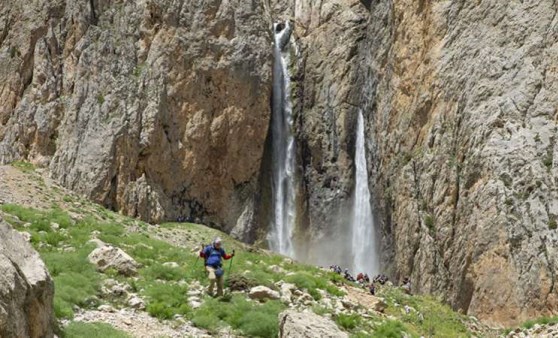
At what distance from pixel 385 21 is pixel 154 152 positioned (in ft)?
60.8

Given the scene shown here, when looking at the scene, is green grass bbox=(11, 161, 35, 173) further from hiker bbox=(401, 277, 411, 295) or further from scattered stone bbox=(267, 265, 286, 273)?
hiker bbox=(401, 277, 411, 295)

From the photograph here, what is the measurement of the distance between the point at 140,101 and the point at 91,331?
32026 millimetres

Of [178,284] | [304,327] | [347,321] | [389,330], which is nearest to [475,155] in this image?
[389,330]

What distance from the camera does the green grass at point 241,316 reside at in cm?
1448

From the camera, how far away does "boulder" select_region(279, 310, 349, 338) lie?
11.9m

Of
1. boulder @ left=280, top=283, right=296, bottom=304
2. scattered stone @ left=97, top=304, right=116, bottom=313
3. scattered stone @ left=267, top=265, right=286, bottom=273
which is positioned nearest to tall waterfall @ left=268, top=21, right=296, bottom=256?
scattered stone @ left=267, top=265, right=286, bottom=273

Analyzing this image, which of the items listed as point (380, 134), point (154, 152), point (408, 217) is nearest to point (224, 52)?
point (154, 152)

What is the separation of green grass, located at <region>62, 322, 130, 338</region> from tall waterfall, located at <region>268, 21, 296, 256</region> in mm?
31867

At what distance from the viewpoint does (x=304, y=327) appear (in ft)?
39.4

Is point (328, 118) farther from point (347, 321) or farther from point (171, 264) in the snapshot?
point (347, 321)

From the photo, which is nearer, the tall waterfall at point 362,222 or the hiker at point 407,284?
the hiker at point 407,284

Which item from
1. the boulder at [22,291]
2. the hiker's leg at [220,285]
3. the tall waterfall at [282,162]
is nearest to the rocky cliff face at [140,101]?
the tall waterfall at [282,162]

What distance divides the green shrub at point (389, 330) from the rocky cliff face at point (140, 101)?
26.1m

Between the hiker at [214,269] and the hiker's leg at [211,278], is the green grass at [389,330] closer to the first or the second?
the hiker at [214,269]
